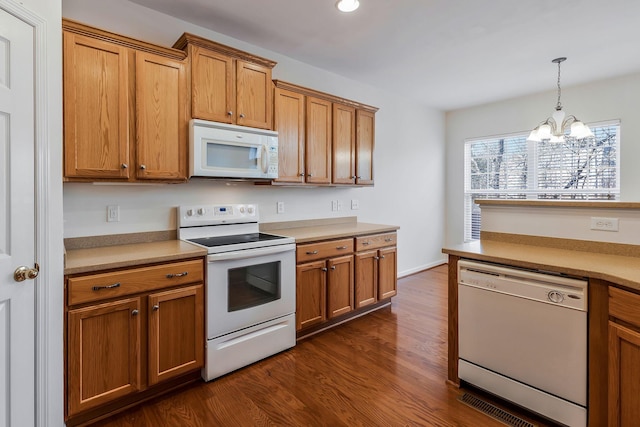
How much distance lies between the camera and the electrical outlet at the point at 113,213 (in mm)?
2314

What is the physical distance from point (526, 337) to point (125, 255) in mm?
2400

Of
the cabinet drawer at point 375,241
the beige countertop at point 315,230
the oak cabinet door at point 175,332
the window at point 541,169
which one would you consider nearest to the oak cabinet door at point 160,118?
the oak cabinet door at point 175,332

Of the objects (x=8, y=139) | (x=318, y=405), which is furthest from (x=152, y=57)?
(x=318, y=405)

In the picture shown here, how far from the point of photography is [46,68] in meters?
1.60

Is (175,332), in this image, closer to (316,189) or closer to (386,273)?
(316,189)

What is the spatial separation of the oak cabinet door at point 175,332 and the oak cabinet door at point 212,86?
1275 mm

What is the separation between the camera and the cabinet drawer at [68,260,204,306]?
1729 mm

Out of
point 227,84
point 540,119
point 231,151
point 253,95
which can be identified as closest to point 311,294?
point 231,151

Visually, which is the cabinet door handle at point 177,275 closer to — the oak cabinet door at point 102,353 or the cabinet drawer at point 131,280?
the cabinet drawer at point 131,280

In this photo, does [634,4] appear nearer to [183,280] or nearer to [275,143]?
[275,143]

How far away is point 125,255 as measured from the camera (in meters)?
1.99

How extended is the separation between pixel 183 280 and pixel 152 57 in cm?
150

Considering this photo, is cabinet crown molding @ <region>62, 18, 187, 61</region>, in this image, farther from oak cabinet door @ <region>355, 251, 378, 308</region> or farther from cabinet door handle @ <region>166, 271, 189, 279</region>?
oak cabinet door @ <region>355, 251, 378, 308</region>

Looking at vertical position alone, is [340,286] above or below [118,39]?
below
